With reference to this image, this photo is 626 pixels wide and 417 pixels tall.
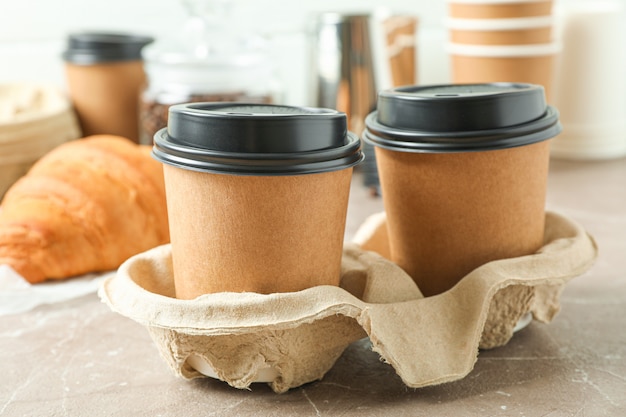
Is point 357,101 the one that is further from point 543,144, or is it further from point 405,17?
point 543,144

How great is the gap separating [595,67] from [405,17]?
0.98 ft

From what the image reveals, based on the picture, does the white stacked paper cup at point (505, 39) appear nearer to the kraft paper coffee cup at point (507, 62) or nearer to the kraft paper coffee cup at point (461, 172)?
the kraft paper coffee cup at point (507, 62)

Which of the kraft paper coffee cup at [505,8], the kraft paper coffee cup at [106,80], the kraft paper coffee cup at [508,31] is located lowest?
the kraft paper coffee cup at [106,80]

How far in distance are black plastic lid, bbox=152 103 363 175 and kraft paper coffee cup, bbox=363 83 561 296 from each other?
67 millimetres

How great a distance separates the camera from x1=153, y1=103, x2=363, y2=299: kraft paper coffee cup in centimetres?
41

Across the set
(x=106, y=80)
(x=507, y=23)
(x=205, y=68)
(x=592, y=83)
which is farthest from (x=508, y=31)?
(x=106, y=80)

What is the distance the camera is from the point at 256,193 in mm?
416

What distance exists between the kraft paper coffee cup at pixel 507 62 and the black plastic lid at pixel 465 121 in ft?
1.83

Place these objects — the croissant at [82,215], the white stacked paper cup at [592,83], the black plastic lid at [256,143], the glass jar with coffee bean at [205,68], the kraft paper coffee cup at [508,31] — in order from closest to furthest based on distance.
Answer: the black plastic lid at [256,143] → the croissant at [82,215] → the glass jar with coffee bean at [205,68] → the kraft paper coffee cup at [508,31] → the white stacked paper cup at [592,83]

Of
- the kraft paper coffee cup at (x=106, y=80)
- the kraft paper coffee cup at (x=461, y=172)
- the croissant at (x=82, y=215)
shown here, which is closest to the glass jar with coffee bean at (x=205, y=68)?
the kraft paper coffee cup at (x=106, y=80)

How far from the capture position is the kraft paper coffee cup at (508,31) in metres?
1.02

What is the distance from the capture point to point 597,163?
113 cm

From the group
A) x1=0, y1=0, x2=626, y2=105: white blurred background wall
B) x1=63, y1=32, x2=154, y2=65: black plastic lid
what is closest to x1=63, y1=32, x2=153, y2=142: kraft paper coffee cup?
x1=63, y1=32, x2=154, y2=65: black plastic lid

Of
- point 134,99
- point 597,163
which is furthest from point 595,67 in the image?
point 134,99
